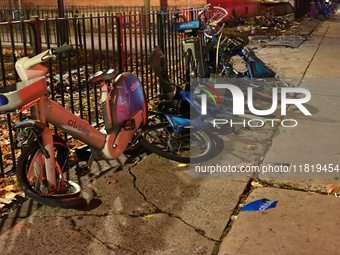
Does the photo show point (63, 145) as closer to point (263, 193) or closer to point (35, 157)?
point (35, 157)

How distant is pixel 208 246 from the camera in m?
3.55

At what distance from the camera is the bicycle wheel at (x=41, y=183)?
3.92m

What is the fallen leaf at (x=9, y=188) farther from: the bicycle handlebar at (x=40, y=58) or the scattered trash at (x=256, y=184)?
the scattered trash at (x=256, y=184)

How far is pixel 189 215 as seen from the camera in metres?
4.04

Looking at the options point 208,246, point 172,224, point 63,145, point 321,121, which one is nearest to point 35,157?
point 63,145

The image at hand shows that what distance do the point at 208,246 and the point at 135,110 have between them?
1938 millimetres

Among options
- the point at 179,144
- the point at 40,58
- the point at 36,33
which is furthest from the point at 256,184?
the point at 36,33

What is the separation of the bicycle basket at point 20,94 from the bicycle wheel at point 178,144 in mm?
1586

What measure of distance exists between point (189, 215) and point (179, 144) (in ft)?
4.80

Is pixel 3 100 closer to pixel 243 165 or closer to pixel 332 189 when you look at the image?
pixel 243 165

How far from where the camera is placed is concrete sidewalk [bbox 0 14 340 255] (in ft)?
11.7

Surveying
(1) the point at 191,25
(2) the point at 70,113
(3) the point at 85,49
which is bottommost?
(2) the point at 70,113

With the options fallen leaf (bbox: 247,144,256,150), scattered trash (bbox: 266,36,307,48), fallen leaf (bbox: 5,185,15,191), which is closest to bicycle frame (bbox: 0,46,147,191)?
fallen leaf (bbox: 5,185,15,191)

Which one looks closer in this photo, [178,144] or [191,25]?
[178,144]
